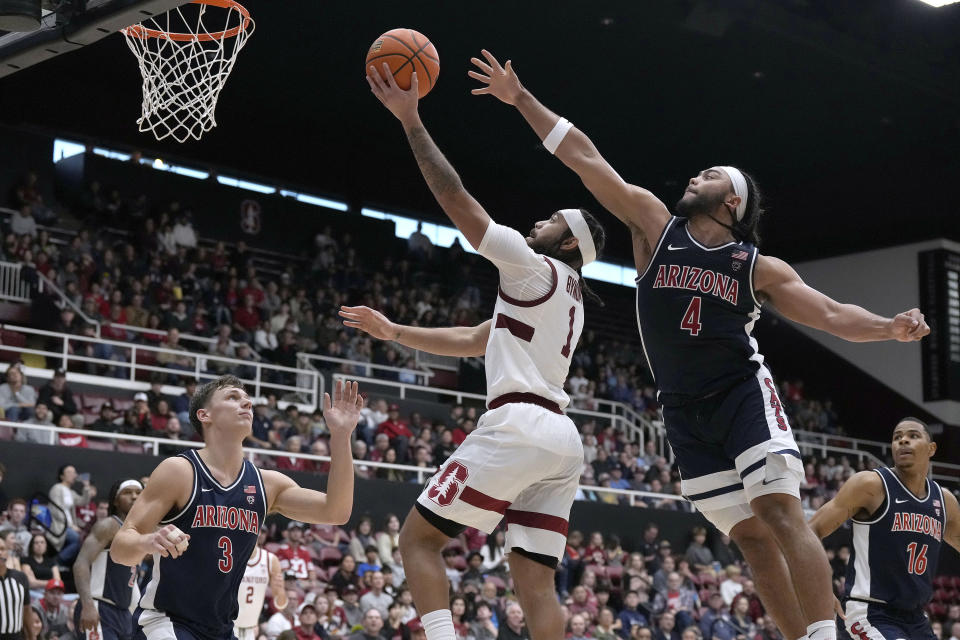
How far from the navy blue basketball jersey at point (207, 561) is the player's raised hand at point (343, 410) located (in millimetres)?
511

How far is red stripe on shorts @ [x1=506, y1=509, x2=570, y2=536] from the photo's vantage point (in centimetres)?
541

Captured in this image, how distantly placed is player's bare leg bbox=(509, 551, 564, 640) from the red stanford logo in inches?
18.2

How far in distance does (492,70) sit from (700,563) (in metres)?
13.6

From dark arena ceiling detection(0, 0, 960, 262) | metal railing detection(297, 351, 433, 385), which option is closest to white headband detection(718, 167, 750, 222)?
dark arena ceiling detection(0, 0, 960, 262)

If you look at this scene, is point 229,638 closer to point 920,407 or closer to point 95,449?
point 95,449

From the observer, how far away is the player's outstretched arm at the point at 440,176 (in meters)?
5.12

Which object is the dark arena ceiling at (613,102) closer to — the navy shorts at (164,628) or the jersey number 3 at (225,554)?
the jersey number 3 at (225,554)

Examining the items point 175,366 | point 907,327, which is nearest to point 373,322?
point 907,327

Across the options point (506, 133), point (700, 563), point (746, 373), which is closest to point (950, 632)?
point (700, 563)

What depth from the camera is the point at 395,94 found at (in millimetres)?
5312

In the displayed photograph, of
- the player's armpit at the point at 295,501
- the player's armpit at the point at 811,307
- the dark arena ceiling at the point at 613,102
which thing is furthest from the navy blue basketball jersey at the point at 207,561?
the dark arena ceiling at the point at 613,102

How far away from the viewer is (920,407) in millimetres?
26953

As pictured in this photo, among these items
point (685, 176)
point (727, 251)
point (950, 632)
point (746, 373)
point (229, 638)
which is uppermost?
point (685, 176)

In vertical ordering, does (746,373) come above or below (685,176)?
below
